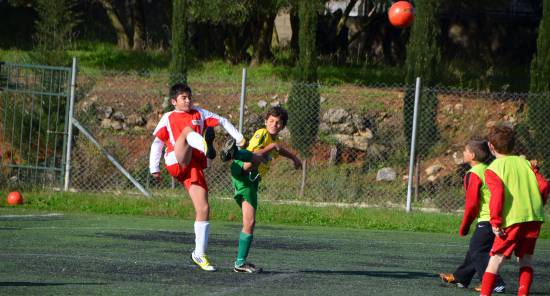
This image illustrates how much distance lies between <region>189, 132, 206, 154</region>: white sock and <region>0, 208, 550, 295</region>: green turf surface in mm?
1160

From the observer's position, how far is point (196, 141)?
9.42m

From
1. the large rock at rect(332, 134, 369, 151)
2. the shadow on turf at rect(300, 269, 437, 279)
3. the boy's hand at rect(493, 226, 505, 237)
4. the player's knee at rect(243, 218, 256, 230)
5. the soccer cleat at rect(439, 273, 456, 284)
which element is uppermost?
A: the large rock at rect(332, 134, 369, 151)

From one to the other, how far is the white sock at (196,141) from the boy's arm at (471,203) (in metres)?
2.42

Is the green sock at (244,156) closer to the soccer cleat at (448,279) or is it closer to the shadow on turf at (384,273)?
the shadow on turf at (384,273)

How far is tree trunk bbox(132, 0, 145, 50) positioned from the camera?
3316cm

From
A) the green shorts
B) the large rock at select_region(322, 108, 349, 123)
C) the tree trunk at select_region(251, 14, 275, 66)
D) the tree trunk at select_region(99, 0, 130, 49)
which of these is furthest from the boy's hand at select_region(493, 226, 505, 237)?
the tree trunk at select_region(99, 0, 130, 49)

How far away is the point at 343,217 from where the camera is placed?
16.2 metres

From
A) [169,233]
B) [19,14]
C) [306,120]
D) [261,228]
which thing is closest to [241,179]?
[169,233]

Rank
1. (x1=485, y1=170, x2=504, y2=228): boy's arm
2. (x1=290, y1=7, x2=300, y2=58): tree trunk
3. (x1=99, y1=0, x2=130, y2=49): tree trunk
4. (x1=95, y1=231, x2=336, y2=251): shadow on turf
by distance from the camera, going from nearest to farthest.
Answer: (x1=485, y1=170, x2=504, y2=228): boy's arm < (x1=95, y1=231, x2=336, y2=251): shadow on turf < (x1=290, y1=7, x2=300, y2=58): tree trunk < (x1=99, y1=0, x2=130, y2=49): tree trunk

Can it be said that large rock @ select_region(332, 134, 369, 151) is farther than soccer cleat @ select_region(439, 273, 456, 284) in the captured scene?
Yes

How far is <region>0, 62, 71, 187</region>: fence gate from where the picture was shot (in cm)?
1784

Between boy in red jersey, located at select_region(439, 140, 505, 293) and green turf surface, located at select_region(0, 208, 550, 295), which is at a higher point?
boy in red jersey, located at select_region(439, 140, 505, 293)

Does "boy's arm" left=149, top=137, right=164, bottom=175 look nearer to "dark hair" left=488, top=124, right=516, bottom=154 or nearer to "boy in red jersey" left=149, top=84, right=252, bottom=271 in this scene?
"boy in red jersey" left=149, top=84, right=252, bottom=271

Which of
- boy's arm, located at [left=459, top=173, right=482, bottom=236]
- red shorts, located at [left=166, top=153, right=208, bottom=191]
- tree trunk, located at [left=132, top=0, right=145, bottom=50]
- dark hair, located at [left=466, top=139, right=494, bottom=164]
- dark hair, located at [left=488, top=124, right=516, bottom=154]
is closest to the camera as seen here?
dark hair, located at [left=488, top=124, right=516, bottom=154]
